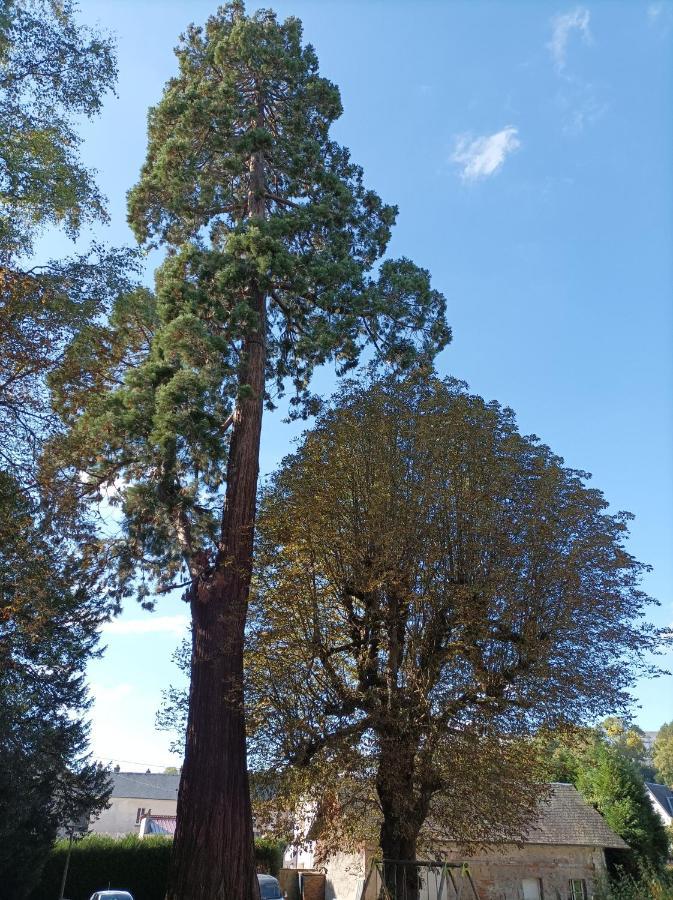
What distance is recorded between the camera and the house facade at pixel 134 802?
163ft

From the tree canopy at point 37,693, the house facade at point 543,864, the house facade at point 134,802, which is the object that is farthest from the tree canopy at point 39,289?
the house facade at point 134,802

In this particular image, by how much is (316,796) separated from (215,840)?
2422mm

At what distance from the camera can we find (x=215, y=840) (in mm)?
9570

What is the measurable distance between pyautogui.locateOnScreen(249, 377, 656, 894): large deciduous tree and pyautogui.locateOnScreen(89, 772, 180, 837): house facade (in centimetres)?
4298

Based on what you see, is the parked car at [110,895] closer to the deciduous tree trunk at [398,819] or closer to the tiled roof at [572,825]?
the deciduous tree trunk at [398,819]

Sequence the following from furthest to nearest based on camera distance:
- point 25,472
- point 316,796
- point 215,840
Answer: point 316,796 < point 25,472 < point 215,840

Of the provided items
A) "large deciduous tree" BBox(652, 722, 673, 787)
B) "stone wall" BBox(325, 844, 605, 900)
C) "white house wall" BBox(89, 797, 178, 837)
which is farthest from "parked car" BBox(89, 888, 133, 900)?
"large deciduous tree" BBox(652, 722, 673, 787)

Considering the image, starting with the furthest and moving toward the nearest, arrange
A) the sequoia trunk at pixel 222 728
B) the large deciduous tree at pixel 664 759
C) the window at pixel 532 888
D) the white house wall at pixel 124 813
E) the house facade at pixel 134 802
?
the large deciduous tree at pixel 664 759, the house facade at pixel 134 802, the white house wall at pixel 124 813, the window at pixel 532 888, the sequoia trunk at pixel 222 728

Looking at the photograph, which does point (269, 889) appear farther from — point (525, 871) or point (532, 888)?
point (532, 888)

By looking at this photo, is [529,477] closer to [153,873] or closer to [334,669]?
[334,669]

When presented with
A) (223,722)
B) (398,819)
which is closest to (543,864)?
(398,819)

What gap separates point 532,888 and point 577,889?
6.15 ft

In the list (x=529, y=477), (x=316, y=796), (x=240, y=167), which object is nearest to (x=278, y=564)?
(x=316, y=796)

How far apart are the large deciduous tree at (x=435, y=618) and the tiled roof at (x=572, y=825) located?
43.7 ft
